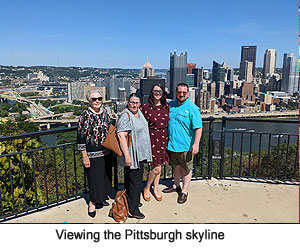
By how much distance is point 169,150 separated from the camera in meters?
2.68

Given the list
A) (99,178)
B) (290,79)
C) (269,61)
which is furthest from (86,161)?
(269,61)

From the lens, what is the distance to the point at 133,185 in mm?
2422

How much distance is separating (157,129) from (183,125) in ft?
0.93

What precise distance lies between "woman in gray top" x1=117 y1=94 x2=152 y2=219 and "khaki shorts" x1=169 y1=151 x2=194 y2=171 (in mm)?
358

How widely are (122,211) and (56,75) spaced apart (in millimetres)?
178415

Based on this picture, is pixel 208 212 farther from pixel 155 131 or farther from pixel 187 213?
pixel 155 131

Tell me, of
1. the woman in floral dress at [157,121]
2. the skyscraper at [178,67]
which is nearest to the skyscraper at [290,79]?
the skyscraper at [178,67]

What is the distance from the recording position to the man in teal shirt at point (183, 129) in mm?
2541

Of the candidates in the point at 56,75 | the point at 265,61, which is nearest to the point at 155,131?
the point at 265,61

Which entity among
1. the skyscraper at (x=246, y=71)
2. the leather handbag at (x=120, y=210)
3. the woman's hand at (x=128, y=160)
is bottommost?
the leather handbag at (x=120, y=210)

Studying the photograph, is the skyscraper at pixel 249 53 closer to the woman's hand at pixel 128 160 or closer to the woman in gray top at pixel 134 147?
the woman in gray top at pixel 134 147

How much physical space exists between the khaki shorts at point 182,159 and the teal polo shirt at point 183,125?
0.06 m

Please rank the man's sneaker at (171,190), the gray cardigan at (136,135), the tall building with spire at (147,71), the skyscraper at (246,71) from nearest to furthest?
the gray cardigan at (136,135)
the man's sneaker at (171,190)
the skyscraper at (246,71)
the tall building with spire at (147,71)

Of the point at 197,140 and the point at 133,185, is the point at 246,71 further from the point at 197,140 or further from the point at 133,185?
the point at 133,185
